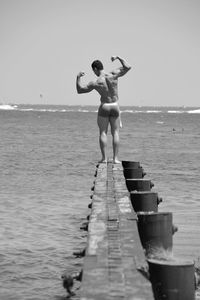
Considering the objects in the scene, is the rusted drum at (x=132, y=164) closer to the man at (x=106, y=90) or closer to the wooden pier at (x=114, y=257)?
the man at (x=106, y=90)

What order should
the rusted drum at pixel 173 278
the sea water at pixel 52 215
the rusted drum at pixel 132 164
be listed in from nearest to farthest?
the rusted drum at pixel 173 278
the sea water at pixel 52 215
the rusted drum at pixel 132 164

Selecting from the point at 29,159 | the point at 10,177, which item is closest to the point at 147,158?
the point at 29,159

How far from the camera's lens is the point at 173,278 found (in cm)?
563

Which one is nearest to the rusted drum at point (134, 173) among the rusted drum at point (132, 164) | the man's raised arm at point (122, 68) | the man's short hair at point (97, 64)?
the rusted drum at point (132, 164)

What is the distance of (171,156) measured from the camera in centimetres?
3269

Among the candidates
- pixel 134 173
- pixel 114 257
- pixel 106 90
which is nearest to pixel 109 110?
pixel 106 90

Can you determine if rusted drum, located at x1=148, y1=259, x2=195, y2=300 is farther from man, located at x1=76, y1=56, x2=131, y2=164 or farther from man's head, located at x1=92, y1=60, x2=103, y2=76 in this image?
man's head, located at x1=92, y1=60, x2=103, y2=76

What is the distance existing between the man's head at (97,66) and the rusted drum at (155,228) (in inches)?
196

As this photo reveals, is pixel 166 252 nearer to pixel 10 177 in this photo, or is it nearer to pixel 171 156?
pixel 10 177

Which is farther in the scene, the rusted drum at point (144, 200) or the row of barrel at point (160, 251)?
the rusted drum at point (144, 200)

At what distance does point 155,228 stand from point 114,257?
8.80ft

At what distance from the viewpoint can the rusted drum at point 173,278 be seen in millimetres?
5617

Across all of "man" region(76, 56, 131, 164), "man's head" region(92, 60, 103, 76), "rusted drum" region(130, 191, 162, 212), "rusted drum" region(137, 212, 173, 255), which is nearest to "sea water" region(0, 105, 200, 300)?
"rusted drum" region(130, 191, 162, 212)

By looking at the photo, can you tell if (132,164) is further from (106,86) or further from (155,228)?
(155,228)
